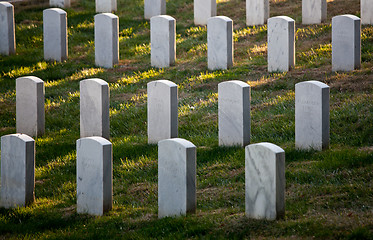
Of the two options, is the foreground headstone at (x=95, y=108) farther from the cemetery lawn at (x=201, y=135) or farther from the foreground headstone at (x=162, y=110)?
the foreground headstone at (x=162, y=110)

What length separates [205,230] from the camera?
17.3 feet

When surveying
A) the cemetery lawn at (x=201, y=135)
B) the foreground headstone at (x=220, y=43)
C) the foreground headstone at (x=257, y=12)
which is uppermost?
the foreground headstone at (x=257, y=12)

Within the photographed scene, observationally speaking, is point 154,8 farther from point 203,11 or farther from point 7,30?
point 7,30

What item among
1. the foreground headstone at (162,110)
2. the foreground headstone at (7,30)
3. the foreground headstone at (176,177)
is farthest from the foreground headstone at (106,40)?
the foreground headstone at (176,177)

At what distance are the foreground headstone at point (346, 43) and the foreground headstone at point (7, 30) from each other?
616 centimetres

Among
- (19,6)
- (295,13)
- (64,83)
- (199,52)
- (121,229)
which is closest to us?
(121,229)

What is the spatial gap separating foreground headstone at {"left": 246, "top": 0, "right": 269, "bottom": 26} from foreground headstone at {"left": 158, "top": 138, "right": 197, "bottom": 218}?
7.88 meters

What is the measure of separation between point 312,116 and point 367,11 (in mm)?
5282

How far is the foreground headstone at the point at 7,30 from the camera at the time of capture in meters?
12.3

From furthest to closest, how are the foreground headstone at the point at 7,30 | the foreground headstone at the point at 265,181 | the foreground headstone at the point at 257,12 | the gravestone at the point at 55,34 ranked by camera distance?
the foreground headstone at the point at 257,12 < the foreground headstone at the point at 7,30 < the gravestone at the point at 55,34 < the foreground headstone at the point at 265,181

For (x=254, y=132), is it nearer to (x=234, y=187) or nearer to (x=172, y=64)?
(x=234, y=187)

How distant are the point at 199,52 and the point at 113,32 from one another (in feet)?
5.38

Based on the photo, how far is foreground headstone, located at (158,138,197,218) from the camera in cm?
554

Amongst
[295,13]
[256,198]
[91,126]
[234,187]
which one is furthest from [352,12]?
[256,198]
